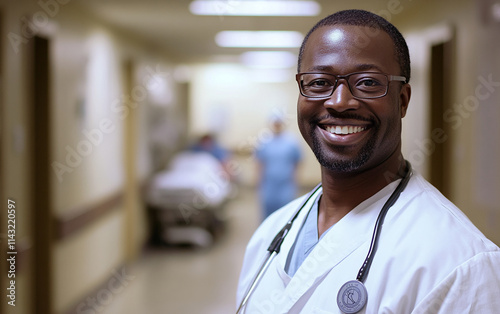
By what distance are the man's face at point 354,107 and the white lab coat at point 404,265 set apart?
3.7 inches

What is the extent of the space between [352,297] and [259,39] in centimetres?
483

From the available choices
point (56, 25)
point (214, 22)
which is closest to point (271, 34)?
point (214, 22)

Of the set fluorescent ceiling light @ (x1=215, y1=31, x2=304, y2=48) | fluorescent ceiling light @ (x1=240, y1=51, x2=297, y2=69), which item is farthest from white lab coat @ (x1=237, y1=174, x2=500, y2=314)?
fluorescent ceiling light @ (x1=240, y1=51, x2=297, y2=69)

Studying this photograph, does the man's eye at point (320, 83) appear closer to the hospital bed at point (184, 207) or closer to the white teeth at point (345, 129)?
the white teeth at point (345, 129)

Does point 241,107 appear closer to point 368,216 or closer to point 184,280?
point 184,280

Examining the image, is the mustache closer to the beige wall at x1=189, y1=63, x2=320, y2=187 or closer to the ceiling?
the ceiling

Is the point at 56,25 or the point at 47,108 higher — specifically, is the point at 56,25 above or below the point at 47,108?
above

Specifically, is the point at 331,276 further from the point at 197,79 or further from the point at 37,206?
the point at 197,79

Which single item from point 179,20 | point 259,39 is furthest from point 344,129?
point 259,39

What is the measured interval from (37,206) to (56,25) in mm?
1133

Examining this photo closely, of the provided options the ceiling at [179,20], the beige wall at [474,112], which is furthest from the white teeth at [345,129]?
the ceiling at [179,20]

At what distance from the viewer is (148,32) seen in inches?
197

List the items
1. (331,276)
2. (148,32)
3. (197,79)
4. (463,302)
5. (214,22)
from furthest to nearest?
(197,79) < (148,32) < (214,22) < (331,276) < (463,302)

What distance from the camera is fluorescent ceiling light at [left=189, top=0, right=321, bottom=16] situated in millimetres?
3576
